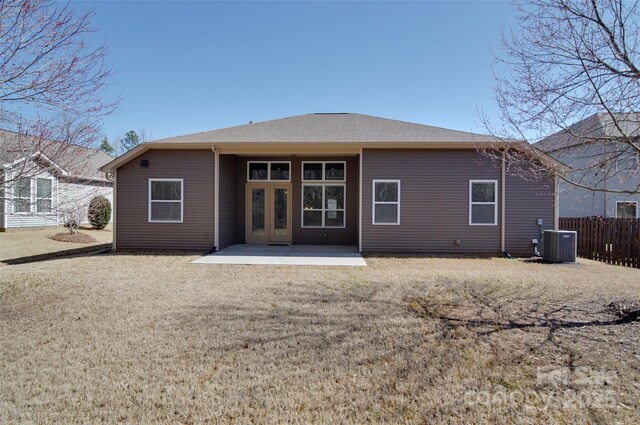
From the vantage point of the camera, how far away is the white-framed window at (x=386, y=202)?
34.3 feet

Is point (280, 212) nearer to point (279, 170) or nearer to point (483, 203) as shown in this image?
point (279, 170)

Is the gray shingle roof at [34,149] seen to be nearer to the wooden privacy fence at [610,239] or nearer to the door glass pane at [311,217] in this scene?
the door glass pane at [311,217]

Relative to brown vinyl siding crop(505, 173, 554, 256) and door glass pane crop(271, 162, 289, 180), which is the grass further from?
brown vinyl siding crop(505, 173, 554, 256)

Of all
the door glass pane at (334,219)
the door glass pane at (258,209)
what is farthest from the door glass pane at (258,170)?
the door glass pane at (334,219)

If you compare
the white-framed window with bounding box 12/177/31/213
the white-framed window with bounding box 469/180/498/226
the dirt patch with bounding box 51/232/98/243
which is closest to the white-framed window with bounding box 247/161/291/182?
the white-framed window with bounding box 469/180/498/226

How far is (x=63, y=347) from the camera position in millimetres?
3594

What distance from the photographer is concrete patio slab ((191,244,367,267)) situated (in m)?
8.88

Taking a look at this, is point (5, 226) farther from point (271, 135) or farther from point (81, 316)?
point (81, 316)

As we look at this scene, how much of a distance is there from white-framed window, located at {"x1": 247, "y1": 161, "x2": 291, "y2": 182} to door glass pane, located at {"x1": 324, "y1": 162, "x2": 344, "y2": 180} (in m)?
1.46

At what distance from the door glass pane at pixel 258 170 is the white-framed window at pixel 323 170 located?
1489 millimetres

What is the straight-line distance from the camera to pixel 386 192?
10.5 meters

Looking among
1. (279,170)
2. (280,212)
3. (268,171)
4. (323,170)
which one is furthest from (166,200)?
(323,170)

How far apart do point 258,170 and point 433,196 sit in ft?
20.9

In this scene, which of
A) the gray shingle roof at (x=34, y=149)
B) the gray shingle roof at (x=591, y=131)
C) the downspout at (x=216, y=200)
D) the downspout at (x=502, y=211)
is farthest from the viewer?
the downspout at (x=216, y=200)
